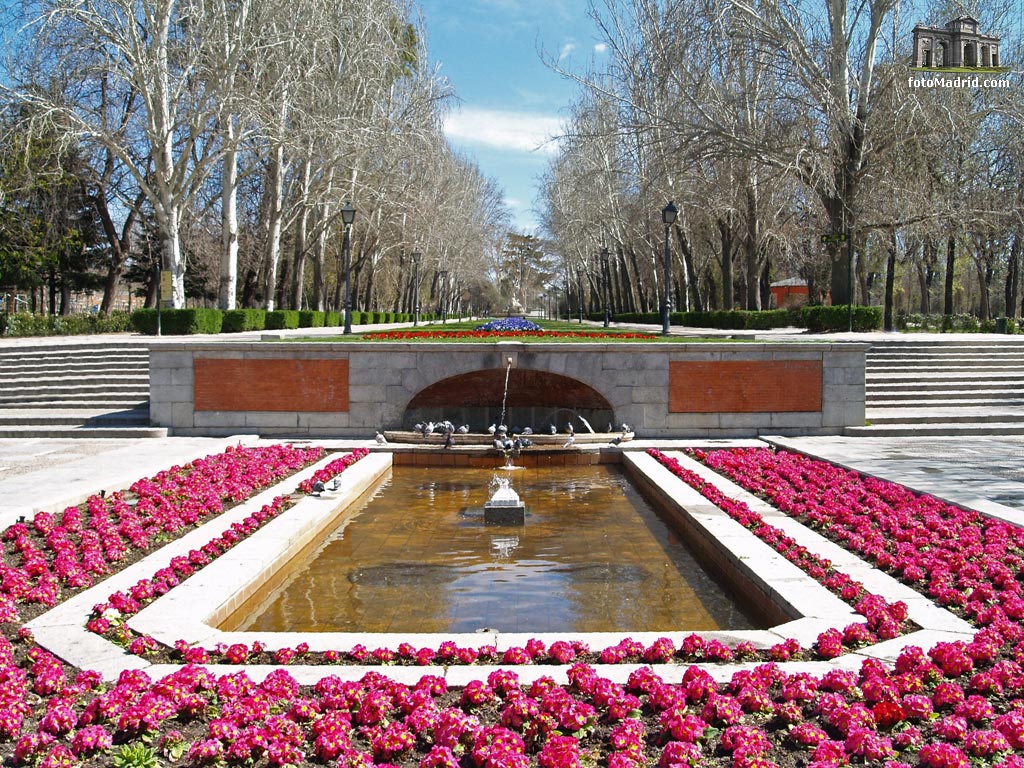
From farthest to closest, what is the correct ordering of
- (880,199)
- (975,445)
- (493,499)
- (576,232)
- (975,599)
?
(576,232)
(880,199)
(975,445)
(493,499)
(975,599)

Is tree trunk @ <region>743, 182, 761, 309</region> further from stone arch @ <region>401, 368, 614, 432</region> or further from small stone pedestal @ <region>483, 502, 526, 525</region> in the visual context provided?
small stone pedestal @ <region>483, 502, 526, 525</region>

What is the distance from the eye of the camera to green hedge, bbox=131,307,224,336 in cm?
2412

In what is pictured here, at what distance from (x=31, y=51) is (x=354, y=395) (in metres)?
19.3

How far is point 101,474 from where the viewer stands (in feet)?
33.3

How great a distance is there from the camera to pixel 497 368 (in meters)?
14.4

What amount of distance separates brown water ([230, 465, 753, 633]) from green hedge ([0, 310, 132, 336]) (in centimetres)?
2259

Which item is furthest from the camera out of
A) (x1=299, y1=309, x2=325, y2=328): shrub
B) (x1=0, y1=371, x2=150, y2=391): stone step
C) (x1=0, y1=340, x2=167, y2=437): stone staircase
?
(x1=299, y1=309, x2=325, y2=328): shrub

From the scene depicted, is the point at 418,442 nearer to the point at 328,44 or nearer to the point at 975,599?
the point at 975,599

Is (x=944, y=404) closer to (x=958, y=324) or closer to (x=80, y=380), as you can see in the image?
(x=80, y=380)

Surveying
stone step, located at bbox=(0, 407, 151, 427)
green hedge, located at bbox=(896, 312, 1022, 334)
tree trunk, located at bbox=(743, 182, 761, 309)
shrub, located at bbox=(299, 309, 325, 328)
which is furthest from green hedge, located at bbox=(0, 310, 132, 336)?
green hedge, located at bbox=(896, 312, 1022, 334)

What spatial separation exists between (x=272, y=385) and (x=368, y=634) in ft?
31.5

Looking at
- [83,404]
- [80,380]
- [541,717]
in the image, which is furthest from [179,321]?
[541,717]

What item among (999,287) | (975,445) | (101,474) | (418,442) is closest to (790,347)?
(975,445)
